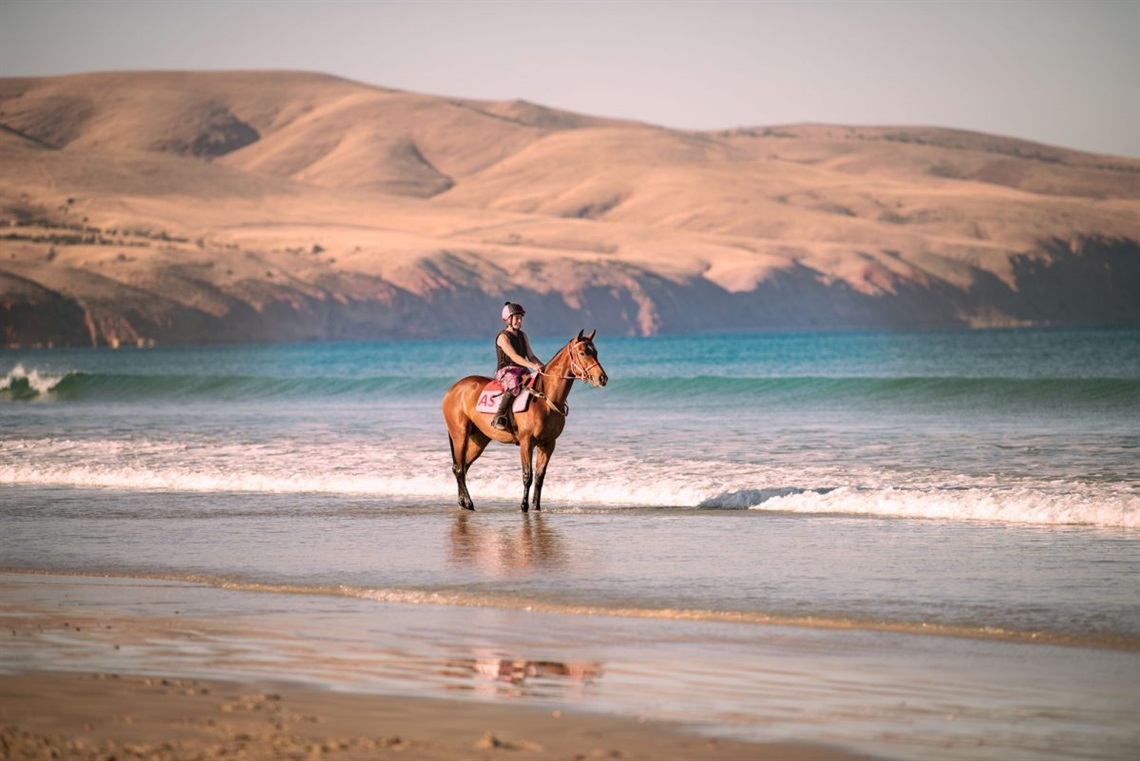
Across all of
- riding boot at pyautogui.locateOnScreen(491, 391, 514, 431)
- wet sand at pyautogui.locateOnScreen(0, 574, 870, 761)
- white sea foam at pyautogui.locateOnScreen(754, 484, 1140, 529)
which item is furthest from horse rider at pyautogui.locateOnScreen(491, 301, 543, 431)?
wet sand at pyautogui.locateOnScreen(0, 574, 870, 761)

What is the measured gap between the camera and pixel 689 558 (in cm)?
1451

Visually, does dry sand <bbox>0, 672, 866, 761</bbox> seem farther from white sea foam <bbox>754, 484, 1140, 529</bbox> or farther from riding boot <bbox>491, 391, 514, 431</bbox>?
white sea foam <bbox>754, 484, 1140, 529</bbox>

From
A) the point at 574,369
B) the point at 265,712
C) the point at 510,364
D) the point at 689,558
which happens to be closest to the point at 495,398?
the point at 510,364

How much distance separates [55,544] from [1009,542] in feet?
31.2

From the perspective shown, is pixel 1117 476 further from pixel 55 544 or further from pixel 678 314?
pixel 678 314

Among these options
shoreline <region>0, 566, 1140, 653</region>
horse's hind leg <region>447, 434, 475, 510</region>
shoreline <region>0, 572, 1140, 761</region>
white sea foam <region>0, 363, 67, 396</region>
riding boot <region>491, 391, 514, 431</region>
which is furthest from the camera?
white sea foam <region>0, 363, 67, 396</region>

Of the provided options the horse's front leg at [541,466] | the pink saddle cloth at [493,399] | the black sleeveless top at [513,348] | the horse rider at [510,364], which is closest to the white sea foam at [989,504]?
the horse's front leg at [541,466]

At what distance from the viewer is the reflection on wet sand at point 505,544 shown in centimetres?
1459

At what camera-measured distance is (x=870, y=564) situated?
13953 millimetres

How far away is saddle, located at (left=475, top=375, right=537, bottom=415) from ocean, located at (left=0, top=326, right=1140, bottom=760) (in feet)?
4.26

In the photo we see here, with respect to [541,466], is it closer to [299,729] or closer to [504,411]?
[504,411]

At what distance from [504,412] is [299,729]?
1057 centimetres

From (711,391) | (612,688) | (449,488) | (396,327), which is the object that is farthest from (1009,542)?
(396,327)

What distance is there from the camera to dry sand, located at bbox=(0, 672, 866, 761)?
7.62 meters
